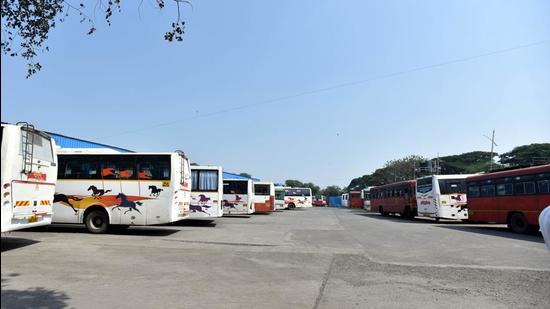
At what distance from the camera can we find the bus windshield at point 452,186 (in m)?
24.2

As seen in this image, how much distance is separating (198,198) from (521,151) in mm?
67517

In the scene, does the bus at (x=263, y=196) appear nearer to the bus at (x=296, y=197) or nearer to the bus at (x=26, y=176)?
the bus at (x=296, y=197)

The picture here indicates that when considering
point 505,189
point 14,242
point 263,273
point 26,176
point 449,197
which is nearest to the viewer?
point 263,273

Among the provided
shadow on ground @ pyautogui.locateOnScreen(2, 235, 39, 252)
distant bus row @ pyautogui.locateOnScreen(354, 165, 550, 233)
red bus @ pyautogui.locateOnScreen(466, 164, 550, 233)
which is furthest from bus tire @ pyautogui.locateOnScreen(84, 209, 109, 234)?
red bus @ pyautogui.locateOnScreen(466, 164, 550, 233)

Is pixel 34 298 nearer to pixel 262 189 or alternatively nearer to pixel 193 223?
pixel 193 223

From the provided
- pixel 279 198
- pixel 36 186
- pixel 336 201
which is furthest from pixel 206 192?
pixel 336 201

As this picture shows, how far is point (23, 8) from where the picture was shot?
7023 mm

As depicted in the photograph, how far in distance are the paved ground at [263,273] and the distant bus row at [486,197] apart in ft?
14.3

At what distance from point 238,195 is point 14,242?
51.3 ft

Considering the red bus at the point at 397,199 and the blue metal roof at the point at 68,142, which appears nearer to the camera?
the blue metal roof at the point at 68,142

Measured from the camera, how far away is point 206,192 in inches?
795

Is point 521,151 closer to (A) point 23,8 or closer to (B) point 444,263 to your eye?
(B) point 444,263

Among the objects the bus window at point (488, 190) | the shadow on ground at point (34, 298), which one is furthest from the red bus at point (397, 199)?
the shadow on ground at point (34, 298)

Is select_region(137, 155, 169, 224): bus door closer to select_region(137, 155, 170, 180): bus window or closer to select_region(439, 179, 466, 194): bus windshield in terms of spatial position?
select_region(137, 155, 170, 180): bus window
